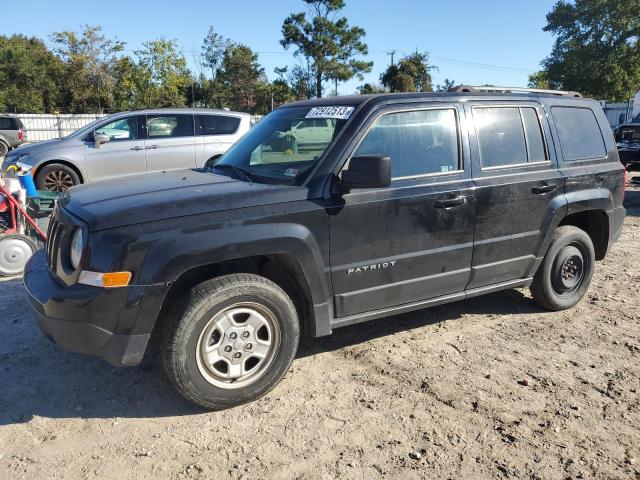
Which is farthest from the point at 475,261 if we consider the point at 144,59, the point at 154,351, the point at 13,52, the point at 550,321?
the point at 13,52

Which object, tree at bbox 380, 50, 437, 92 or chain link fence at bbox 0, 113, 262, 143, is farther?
tree at bbox 380, 50, 437, 92

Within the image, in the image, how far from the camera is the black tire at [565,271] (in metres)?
4.70

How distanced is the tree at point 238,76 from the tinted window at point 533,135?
38.5m

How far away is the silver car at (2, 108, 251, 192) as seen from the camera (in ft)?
31.1

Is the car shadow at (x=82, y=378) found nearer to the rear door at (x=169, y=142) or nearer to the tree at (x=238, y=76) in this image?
the rear door at (x=169, y=142)

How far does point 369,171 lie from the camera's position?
3240mm

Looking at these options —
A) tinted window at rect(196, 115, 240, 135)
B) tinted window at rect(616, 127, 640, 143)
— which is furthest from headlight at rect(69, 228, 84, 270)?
tinted window at rect(616, 127, 640, 143)

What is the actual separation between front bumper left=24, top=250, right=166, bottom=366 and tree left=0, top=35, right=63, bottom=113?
4511 cm

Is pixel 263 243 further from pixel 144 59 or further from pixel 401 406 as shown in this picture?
pixel 144 59

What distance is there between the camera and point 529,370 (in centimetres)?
378

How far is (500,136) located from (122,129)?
25.3 ft

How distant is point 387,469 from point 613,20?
48101 mm

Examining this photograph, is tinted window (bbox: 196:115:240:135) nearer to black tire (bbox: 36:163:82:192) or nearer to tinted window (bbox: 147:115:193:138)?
tinted window (bbox: 147:115:193:138)

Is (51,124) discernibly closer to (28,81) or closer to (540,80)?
(28,81)
